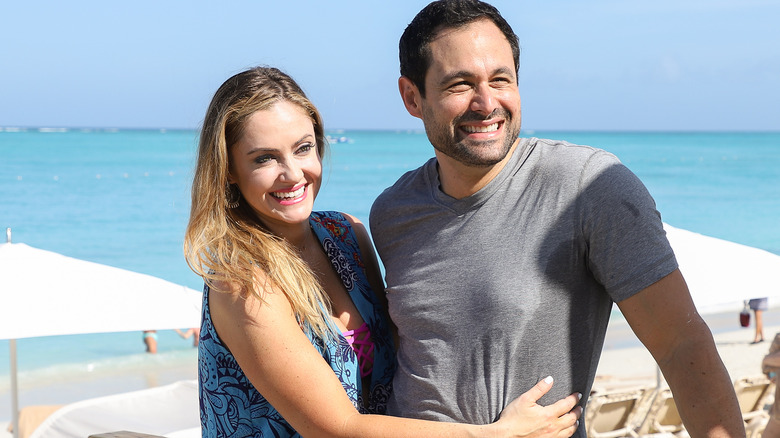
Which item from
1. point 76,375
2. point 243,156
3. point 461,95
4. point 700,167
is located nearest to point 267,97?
point 243,156

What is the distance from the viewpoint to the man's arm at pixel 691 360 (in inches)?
81.0

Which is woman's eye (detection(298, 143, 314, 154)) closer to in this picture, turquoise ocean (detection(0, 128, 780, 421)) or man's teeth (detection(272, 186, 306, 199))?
man's teeth (detection(272, 186, 306, 199))

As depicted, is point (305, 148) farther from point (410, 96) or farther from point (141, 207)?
point (141, 207)

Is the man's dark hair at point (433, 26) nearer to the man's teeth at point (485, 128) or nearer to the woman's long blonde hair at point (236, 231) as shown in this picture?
the man's teeth at point (485, 128)

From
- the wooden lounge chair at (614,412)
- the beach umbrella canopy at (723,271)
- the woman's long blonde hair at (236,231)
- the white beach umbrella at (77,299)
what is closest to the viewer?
the woman's long blonde hair at (236,231)

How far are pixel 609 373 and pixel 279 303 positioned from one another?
9.99m

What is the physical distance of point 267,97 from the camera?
253cm

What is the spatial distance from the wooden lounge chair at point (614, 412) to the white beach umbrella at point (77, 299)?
3319 millimetres

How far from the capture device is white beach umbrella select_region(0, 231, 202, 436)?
5031 mm

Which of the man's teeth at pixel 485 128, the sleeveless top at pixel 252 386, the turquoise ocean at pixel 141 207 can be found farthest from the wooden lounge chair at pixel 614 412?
the man's teeth at pixel 485 128

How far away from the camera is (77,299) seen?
5223 mm

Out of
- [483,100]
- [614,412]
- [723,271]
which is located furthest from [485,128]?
[614,412]

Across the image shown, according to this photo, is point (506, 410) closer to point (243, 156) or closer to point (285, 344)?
point (285, 344)

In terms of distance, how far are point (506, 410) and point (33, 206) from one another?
96.3ft
